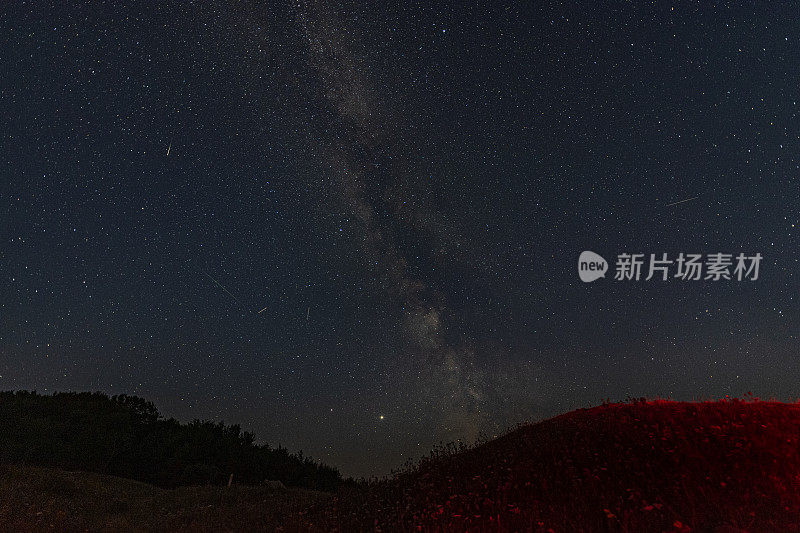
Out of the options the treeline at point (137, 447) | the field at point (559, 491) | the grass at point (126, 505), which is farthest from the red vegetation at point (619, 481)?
the treeline at point (137, 447)

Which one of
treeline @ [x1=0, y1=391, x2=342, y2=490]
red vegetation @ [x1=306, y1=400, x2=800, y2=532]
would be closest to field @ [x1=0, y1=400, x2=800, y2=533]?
red vegetation @ [x1=306, y1=400, x2=800, y2=532]

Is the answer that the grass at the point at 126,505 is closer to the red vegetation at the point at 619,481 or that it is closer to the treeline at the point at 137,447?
the red vegetation at the point at 619,481

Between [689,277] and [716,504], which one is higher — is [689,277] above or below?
above

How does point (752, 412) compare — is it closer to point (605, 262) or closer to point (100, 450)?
point (605, 262)

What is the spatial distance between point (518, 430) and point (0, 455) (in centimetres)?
2183

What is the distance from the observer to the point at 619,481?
9062 millimetres

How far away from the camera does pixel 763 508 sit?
270 inches

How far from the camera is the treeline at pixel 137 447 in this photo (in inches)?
906

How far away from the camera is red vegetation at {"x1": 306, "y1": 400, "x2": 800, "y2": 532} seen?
23.7 ft

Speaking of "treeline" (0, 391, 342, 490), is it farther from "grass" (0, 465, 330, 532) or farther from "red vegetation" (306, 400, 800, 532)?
"red vegetation" (306, 400, 800, 532)

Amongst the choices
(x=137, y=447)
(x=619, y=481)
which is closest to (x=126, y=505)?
(x=137, y=447)

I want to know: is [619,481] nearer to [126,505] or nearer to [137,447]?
[126,505]

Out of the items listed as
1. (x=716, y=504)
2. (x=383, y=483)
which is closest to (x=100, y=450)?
(x=383, y=483)

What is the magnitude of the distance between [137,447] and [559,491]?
23.2m
